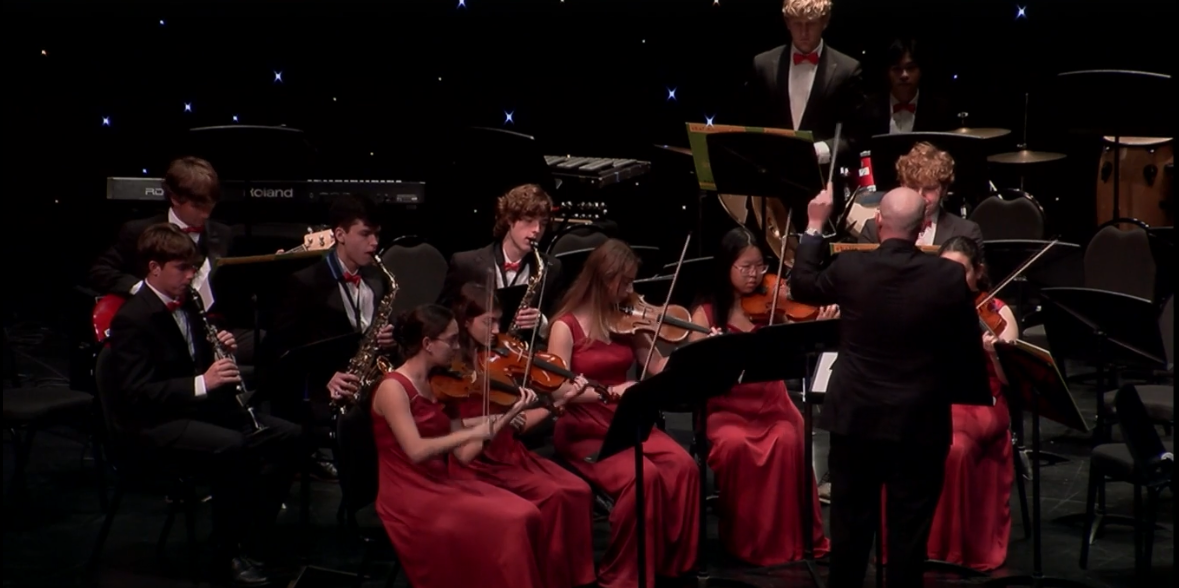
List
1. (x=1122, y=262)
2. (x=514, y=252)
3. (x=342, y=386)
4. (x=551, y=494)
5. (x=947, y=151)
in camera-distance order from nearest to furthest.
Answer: (x=551, y=494) → (x=342, y=386) → (x=514, y=252) → (x=947, y=151) → (x=1122, y=262)

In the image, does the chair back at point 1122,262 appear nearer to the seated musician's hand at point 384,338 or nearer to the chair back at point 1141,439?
the chair back at point 1141,439

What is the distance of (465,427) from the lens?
5.06 meters

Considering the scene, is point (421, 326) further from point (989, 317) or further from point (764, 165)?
Result: point (989, 317)

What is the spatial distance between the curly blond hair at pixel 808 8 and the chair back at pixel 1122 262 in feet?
5.70

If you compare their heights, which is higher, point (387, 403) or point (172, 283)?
point (172, 283)

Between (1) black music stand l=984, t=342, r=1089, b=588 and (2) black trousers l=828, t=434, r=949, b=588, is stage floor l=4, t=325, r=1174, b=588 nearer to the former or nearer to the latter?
(1) black music stand l=984, t=342, r=1089, b=588

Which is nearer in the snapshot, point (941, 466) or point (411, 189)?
point (941, 466)

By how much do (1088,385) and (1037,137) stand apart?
5.89 ft

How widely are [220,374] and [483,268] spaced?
1.40 meters

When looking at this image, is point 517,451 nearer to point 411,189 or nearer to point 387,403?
point 387,403

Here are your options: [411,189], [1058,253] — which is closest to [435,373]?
[411,189]

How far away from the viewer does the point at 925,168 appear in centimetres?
596

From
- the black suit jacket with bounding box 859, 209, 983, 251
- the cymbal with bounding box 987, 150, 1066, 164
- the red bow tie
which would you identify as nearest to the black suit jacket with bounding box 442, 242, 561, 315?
the black suit jacket with bounding box 859, 209, 983, 251

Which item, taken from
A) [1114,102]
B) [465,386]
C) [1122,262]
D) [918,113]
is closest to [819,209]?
[465,386]
